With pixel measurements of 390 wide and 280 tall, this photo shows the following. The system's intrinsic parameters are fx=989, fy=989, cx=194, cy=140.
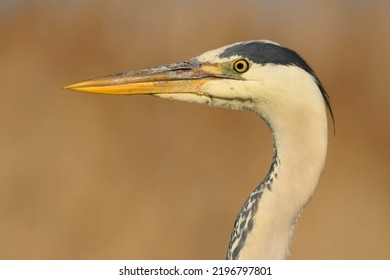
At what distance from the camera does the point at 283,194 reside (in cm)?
332

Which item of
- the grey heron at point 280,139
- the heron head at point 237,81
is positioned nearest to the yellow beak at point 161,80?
the heron head at point 237,81

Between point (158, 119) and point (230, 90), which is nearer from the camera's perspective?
point (230, 90)

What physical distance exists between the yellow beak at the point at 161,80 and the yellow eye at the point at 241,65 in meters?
0.06

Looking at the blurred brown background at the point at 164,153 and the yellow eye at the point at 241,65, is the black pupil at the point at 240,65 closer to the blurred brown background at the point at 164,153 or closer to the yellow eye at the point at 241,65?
the yellow eye at the point at 241,65

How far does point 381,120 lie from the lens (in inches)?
399

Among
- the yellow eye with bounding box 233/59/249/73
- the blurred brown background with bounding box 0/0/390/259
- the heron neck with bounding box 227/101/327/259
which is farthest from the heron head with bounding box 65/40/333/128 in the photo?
the blurred brown background with bounding box 0/0/390/259

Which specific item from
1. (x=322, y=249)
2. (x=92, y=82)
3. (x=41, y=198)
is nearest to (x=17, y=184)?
(x=41, y=198)

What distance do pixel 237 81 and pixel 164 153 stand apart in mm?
6501

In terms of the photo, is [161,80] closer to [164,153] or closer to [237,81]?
[237,81]

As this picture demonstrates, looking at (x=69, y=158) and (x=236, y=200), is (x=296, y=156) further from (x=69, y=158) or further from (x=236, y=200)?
(x=69, y=158)

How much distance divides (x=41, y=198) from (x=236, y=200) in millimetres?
2021

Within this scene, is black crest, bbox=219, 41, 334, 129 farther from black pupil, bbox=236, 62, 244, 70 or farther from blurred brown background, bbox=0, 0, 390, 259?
blurred brown background, bbox=0, 0, 390, 259

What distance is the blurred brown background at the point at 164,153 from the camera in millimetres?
9414

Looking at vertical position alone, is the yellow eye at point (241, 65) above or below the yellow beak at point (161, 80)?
above
